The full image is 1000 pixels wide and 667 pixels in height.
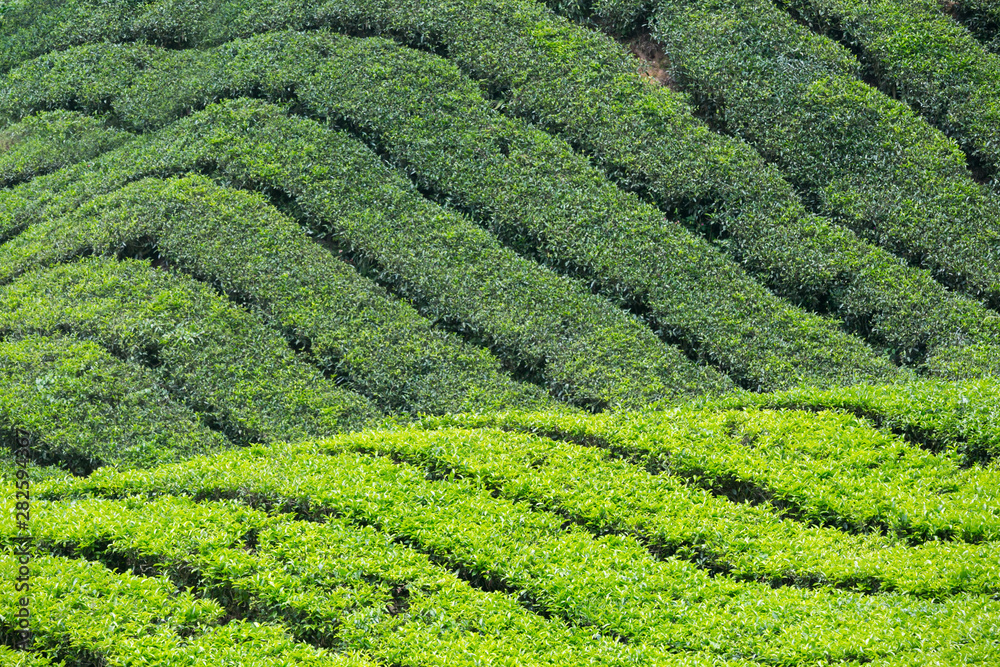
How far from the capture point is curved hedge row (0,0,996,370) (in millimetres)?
13828

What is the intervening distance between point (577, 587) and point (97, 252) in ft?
30.7

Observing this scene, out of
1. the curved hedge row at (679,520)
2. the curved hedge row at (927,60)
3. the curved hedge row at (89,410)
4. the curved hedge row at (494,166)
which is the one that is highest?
the curved hedge row at (927,60)

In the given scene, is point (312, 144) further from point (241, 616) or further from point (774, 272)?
point (241, 616)

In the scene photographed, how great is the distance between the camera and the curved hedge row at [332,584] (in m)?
7.71

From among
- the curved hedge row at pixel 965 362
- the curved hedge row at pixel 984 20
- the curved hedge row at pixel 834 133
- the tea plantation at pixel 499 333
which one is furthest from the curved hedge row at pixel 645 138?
the curved hedge row at pixel 984 20

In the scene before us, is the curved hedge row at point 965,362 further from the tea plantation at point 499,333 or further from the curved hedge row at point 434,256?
the curved hedge row at point 434,256

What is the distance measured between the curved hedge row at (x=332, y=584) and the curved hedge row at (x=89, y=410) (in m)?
2.02

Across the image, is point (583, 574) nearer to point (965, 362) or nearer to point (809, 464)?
point (809, 464)

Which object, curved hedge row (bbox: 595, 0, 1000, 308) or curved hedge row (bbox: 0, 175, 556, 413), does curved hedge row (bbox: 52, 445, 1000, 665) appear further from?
curved hedge row (bbox: 595, 0, 1000, 308)

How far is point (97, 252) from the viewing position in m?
14.2

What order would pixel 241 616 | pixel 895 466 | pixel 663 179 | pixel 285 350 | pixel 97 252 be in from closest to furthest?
pixel 241 616 < pixel 895 466 < pixel 285 350 < pixel 97 252 < pixel 663 179

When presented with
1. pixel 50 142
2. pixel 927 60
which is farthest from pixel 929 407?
pixel 50 142

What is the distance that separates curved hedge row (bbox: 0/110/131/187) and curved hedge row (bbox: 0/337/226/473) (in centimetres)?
507

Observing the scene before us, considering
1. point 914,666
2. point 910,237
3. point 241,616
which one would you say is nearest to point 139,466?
point 241,616
